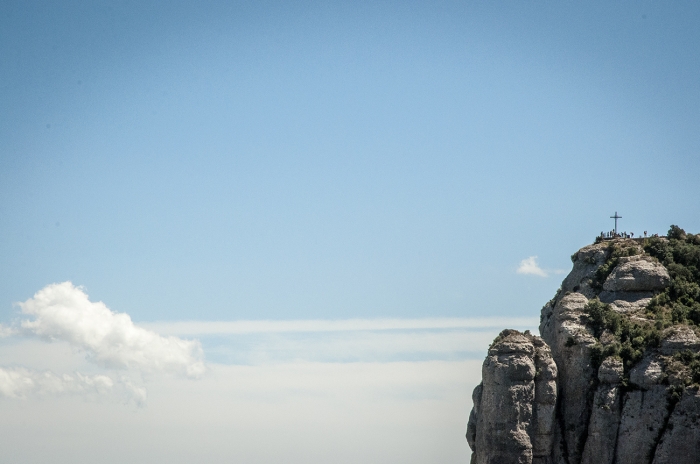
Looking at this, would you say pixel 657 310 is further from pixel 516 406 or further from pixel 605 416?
pixel 516 406

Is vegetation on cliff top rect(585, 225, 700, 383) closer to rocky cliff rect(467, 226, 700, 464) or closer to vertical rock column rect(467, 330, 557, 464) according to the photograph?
rocky cliff rect(467, 226, 700, 464)

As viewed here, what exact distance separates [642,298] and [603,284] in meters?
6.18

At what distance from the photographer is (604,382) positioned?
12888 cm

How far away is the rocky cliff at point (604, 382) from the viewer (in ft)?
404

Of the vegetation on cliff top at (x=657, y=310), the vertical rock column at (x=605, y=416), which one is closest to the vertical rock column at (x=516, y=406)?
the vertical rock column at (x=605, y=416)

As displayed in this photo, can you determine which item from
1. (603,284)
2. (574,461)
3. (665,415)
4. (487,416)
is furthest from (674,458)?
(603,284)

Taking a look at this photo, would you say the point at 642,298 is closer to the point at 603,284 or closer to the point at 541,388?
the point at 603,284

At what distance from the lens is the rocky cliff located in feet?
404

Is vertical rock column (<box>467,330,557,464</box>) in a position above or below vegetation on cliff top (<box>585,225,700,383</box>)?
below

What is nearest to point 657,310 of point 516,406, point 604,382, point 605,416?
point 604,382

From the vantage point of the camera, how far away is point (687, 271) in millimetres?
144250

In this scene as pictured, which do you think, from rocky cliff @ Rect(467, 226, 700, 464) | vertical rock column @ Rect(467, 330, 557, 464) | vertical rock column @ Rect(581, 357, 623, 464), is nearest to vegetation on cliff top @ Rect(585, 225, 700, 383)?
rocky cliff @ Rect(467, 226, 700, 464)

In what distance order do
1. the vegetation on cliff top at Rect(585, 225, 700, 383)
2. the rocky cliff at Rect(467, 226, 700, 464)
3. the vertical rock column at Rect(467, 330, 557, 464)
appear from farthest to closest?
the vegetation on cliff top at Rect(585, 225, 700, 383)
the vertical rock column at Rect(467, 330, 557, 464)
the rocky cliff at Rect(467, 226, 700, 464)

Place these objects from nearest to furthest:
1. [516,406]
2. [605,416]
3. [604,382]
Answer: [605,416] < [604,382] < [516,406]
